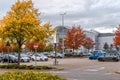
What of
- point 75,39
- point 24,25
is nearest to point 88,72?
point 24,25

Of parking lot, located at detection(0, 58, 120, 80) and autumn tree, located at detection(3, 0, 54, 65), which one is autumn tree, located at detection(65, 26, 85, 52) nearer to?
parking lot, located at detection(0, 58, 120, 80)

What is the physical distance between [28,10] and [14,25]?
2814 mm

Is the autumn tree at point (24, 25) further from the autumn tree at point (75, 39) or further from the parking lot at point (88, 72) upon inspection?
the autumn tree at point (75, 39)

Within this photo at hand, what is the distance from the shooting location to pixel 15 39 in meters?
40.7

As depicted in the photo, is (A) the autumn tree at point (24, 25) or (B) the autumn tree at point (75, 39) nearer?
(A) the autumn tree at point (24, 25)

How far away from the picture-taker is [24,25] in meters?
38.8

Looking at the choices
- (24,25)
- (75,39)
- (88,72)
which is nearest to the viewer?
(88,72)

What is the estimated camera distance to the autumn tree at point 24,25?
127 feet

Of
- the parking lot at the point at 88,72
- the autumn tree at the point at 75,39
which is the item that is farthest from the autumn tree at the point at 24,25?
the autumn tree at the point at 75,39

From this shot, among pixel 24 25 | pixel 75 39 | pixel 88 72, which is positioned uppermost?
pixel 75 39

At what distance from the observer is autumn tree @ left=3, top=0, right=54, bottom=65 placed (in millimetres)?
38688

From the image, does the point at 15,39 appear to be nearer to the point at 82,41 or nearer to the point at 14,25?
the point at 14,25

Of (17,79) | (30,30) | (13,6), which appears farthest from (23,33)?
(17,79)

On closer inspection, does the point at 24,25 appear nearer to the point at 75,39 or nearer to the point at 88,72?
the point at 88,72
